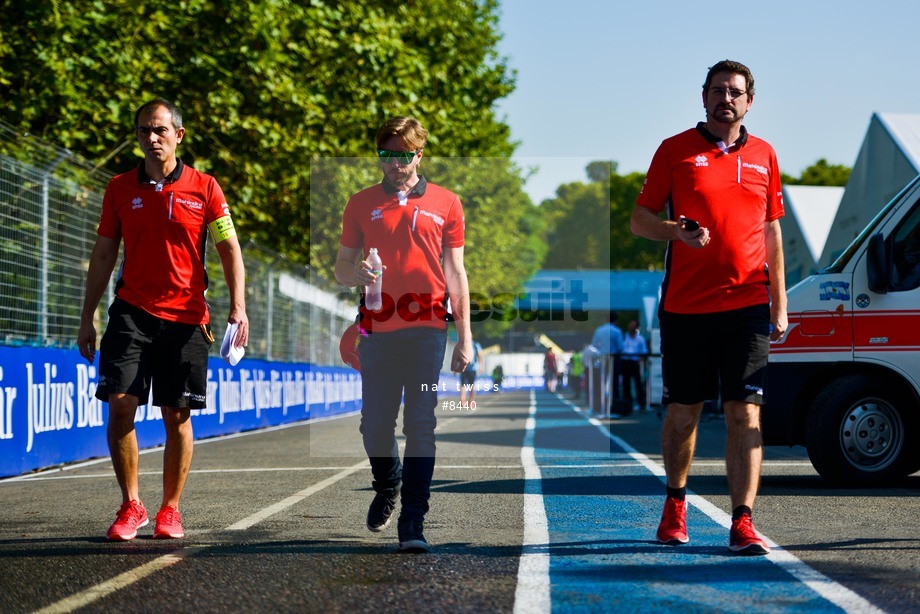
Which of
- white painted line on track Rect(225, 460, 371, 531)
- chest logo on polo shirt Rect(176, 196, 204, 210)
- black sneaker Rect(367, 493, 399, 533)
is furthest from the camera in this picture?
white painted line on track Rect(225, 460, 371, 531)

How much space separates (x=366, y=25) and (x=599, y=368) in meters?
8.11

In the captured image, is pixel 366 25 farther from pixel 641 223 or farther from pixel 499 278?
pixel 641 223

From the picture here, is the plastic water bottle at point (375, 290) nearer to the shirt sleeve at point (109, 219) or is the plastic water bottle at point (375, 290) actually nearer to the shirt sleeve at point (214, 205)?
the shirt sleeve at point (214, 205)

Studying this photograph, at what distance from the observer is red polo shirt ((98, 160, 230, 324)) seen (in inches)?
272

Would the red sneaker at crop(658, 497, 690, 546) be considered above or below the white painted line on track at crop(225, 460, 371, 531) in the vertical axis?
above

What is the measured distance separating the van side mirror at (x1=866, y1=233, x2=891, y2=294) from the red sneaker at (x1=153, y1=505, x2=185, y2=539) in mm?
5269

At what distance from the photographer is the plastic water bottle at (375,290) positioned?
20.9 feet

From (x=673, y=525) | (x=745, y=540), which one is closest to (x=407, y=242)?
(x=673, y=525)

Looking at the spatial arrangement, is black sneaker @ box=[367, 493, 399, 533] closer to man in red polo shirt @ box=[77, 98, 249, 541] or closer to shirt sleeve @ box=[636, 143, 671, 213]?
man in red polo shirt @ box=[77, 98, 249, 541]

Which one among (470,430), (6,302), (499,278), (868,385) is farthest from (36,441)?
(499,278)

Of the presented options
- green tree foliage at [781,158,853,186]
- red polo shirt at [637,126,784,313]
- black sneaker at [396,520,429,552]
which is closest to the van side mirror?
red polo shirt at [637,126,784,313]

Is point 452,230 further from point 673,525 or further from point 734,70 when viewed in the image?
point 673,525

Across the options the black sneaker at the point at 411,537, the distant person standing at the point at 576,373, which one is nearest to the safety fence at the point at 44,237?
the black sneaker at the point at 411,537

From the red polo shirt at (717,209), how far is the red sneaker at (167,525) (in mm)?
2745
